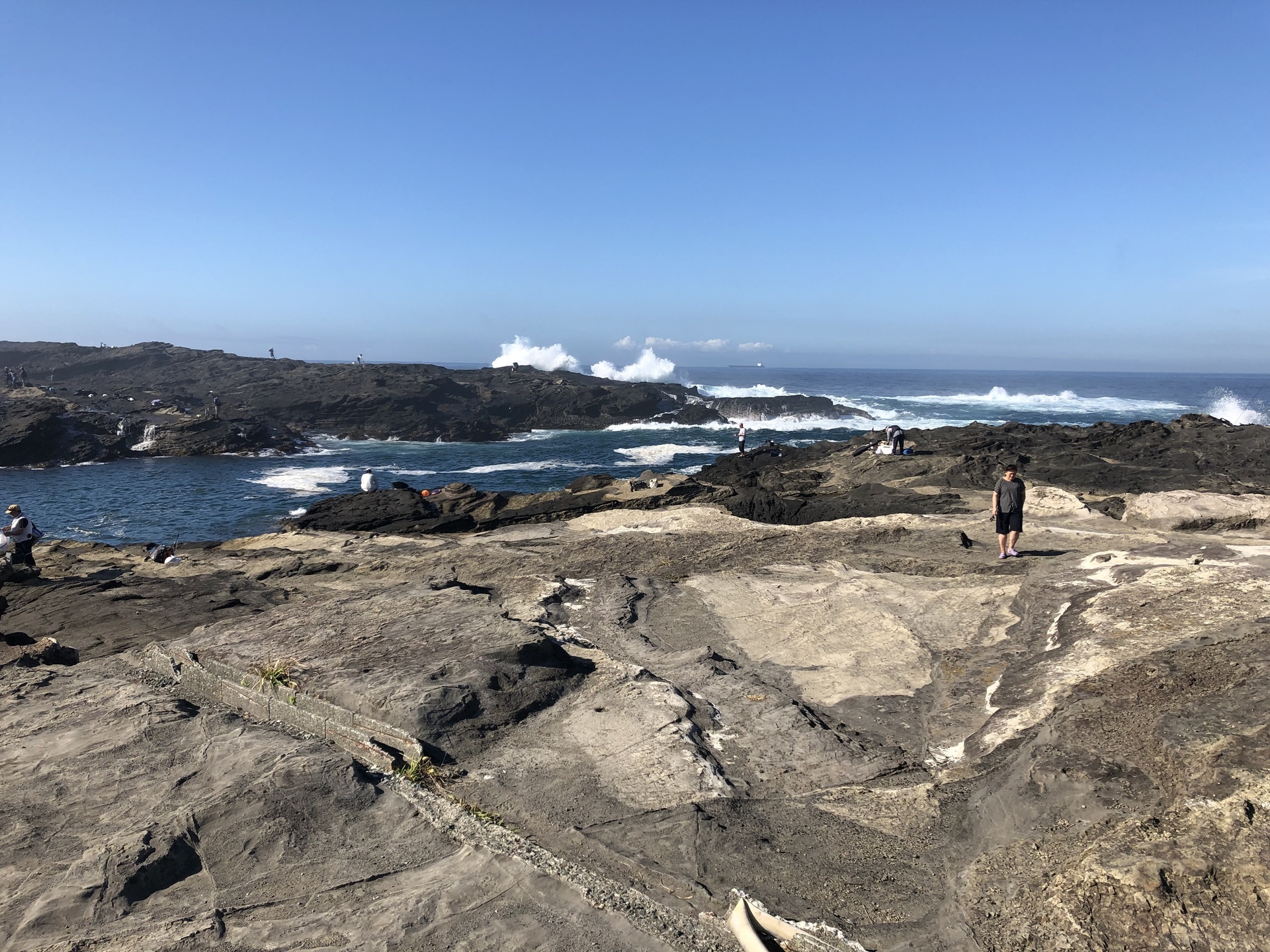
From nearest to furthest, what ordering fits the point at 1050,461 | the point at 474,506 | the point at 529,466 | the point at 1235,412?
1. the point at 474,506
2. the point at 1050,461
3. the point at 529,466
4. the point at 1235,412

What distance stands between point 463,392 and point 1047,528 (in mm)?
57192

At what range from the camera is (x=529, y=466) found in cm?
4028

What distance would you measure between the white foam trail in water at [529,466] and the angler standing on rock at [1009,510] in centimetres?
2954

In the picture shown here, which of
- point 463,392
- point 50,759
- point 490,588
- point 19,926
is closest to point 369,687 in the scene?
point 50,759

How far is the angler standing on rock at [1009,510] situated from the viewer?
11.0m

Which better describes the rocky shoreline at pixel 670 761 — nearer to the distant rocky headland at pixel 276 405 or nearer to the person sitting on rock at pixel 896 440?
the person sitting on rock at pixel 896 440

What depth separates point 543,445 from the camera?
50031 mm

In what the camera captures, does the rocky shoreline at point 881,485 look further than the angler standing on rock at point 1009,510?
Yes

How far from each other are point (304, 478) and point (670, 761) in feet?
112

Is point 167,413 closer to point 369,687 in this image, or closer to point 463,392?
point 463,392

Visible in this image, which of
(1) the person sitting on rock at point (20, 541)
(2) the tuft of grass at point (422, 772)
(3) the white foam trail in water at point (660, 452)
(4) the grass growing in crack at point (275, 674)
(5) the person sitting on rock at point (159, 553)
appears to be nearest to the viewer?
(2) the tuft of grass at point (422, 772)

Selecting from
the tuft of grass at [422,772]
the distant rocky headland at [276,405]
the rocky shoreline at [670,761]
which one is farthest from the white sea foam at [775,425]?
the tuft of grass at [422,772]

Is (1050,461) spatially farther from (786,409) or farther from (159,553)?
(786,409)

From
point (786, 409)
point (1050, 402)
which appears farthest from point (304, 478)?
point (1050, 402)
